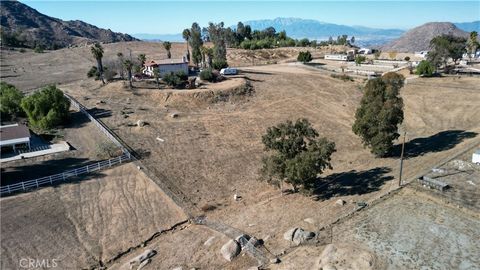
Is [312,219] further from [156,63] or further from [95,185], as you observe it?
[156,63]

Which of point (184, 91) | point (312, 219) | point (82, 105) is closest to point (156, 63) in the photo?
point (184, 91)

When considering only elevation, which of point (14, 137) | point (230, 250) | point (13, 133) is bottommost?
point (230, 250)

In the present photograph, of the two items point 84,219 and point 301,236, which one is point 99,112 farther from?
point 301,236

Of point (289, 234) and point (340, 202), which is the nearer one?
point (289, 234)

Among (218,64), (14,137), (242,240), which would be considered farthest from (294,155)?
(218,64)

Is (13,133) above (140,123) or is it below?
above

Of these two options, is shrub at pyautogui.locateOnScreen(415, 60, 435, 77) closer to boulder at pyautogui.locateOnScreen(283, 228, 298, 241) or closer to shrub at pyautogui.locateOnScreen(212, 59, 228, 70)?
shrub at pyautogui.locateOnScreen(212, 59, 228, 70)

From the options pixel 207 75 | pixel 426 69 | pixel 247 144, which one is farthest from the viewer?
pixel 426 69
